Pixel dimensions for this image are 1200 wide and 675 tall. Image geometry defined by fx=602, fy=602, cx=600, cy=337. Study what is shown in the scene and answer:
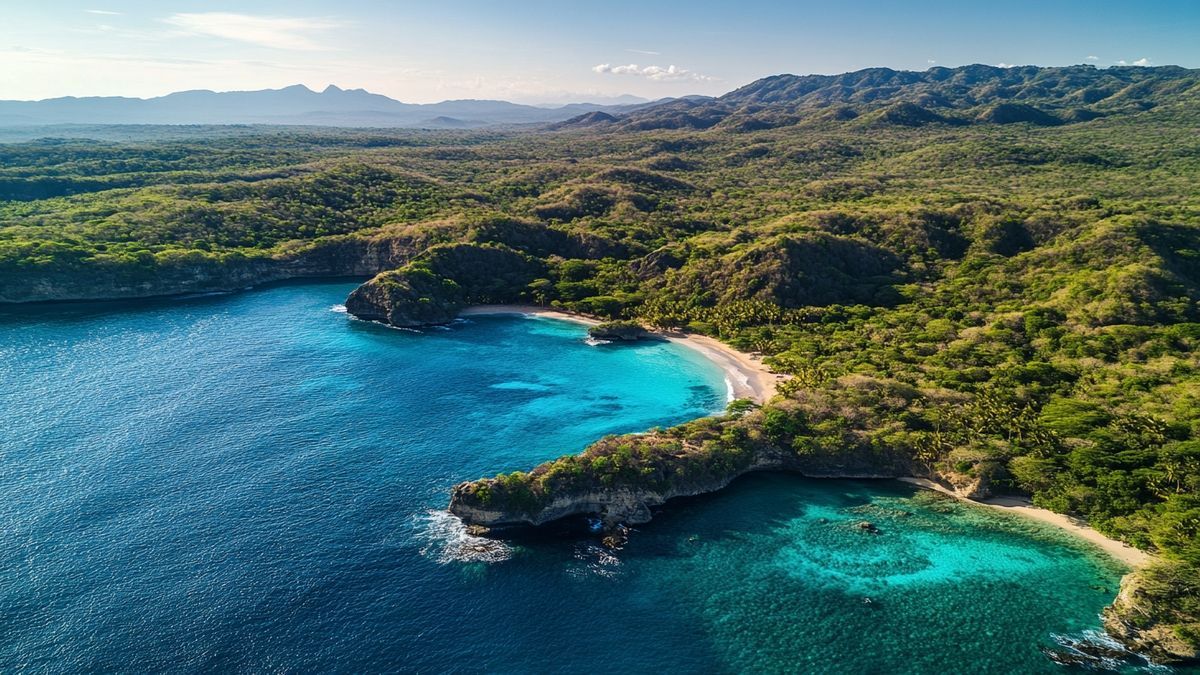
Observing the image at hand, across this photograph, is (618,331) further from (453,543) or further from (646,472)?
(453,543)

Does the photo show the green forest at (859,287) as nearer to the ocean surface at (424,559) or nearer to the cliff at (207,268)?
the cliff at (207,268)

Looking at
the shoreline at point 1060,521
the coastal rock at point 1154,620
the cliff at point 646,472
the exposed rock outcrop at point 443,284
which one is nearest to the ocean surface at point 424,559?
the shoreline at point 1060,521

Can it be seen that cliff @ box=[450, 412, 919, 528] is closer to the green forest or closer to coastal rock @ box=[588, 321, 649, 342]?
the green forest

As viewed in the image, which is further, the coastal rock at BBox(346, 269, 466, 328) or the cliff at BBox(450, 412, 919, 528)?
the coastal rock at BBox(346, 269, 466, 328)

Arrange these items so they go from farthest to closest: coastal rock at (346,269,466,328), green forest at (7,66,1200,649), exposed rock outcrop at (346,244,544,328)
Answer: exposed rock outcrop at (346,244,544,328) < coastal rock at (346,269,466,328) < green forest at (7,66,1200,649)

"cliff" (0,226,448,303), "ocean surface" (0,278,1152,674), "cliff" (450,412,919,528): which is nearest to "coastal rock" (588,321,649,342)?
"ocean surface" (0,278,1152,674)

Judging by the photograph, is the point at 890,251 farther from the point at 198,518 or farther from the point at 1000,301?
the point at 198,518
